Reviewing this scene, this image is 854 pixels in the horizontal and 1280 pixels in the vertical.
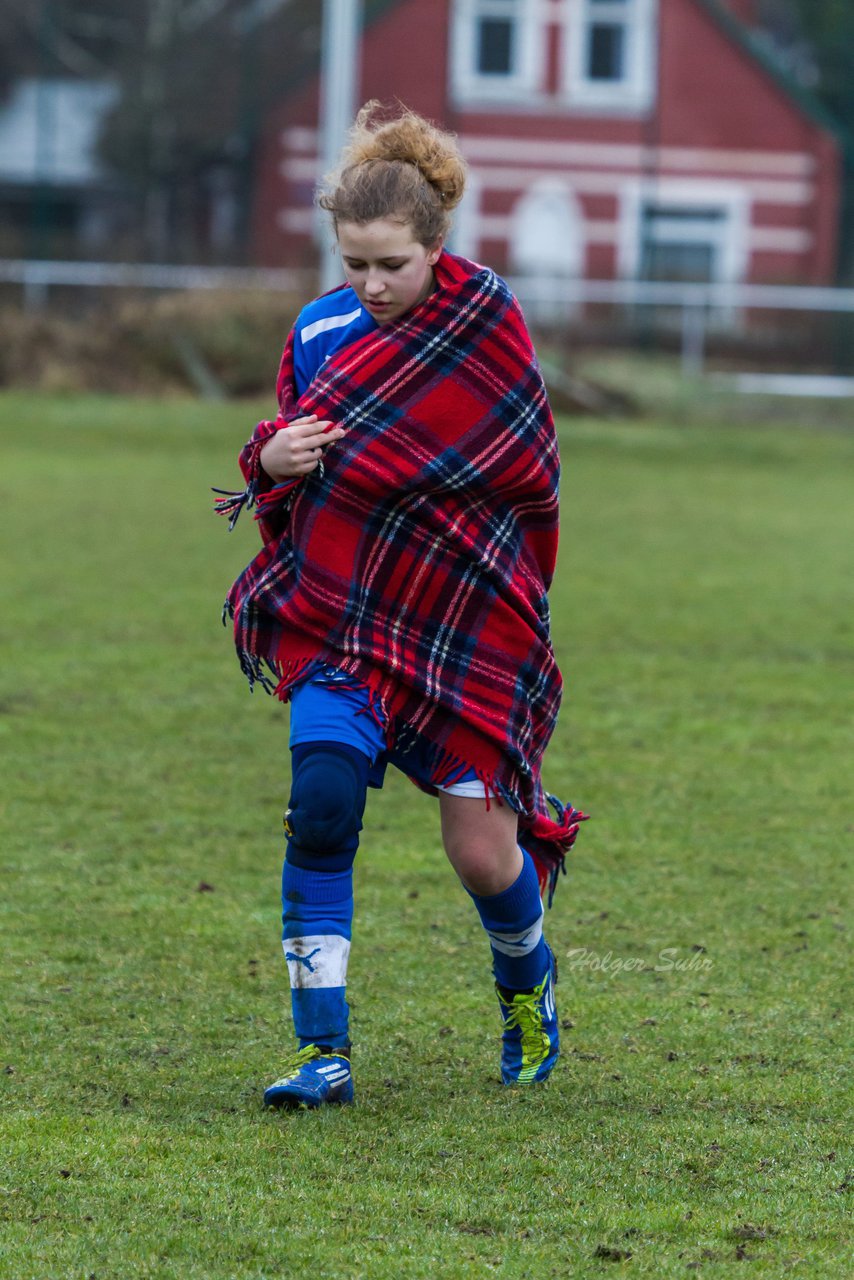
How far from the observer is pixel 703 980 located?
14.6 feet

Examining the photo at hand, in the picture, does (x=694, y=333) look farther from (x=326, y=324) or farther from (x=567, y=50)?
(x=326, y=324)

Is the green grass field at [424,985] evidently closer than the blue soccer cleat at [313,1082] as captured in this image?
Yes

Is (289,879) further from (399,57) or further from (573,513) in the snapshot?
(399,57)

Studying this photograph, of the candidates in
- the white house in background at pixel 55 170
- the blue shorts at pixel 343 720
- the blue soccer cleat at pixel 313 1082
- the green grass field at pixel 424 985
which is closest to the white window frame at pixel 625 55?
the white house in background at pixel 55 170

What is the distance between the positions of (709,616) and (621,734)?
278cm

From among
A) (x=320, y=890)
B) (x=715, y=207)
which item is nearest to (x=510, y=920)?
(x=320, y=890)

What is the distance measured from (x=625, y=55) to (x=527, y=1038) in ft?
94.3

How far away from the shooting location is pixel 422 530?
11.9 ft

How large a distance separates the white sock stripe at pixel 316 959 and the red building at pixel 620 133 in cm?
2625

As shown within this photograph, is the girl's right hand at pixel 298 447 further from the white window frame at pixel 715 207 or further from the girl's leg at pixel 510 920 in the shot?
the white window frame at pixel 715 207

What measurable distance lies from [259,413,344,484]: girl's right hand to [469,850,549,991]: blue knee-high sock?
2.94 ft

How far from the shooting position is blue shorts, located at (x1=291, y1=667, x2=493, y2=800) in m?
3.55

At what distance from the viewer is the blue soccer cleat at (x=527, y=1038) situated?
3.79 m

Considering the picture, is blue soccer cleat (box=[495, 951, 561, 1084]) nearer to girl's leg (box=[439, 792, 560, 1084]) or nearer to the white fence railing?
girl's leg (box=[439, 792, 560, 1084])
